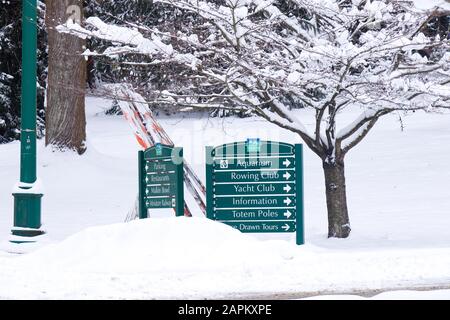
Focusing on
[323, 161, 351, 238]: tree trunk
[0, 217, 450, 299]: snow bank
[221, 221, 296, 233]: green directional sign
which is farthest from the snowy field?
[221, 221, 296, 233]: green directional sign

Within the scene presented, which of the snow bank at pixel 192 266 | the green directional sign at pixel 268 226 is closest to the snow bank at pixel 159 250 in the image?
the snow bank at pixel 192 266

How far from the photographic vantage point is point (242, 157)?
1397 centimetres

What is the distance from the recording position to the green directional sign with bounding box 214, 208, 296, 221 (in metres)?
13.6

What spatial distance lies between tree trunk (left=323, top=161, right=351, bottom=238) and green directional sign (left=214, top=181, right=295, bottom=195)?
1259 mm

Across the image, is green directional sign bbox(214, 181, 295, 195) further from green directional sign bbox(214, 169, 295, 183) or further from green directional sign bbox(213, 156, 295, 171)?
green directional sign bbox(213, 156, 295, 171)

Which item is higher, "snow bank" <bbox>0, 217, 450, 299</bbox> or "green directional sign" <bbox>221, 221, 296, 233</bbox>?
"green directional sign" <bbox>221, 221, 296, 233</bbox>

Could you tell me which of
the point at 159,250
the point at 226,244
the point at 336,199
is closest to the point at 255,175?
the point at 336,199

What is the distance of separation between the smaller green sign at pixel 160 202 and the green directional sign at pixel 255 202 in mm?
863

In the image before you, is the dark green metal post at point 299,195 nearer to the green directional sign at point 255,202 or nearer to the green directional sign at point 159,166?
the green directional sign at point 255,202

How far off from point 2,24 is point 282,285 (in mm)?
22727

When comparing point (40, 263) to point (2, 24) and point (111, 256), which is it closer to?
point (111, 256)

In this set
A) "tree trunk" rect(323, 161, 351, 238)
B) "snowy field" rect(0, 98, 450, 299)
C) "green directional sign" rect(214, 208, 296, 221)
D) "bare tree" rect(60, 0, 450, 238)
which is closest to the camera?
"snowy field" rect(0, 98, 450, 299)
